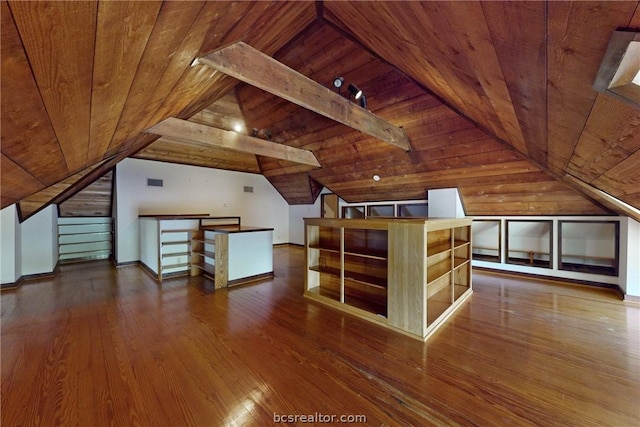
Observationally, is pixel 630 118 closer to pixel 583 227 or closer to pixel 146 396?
pixel 146 396

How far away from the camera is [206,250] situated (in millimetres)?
4941

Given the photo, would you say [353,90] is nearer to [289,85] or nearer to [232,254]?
[289,85]

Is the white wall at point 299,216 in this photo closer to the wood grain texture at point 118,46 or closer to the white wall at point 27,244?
the white wall at point 27,244

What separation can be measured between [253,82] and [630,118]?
241 cm

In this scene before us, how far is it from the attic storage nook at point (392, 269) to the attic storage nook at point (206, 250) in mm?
1379

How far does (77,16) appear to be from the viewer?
2.02ft

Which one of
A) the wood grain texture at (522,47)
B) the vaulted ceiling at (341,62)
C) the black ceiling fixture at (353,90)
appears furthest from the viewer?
the black ceiling fixture at (353,90)

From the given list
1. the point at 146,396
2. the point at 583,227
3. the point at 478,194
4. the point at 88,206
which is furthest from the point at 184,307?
the point at 583,227

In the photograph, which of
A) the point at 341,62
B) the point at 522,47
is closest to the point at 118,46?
the point at 522,47

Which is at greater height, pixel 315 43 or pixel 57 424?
pixel 315 43

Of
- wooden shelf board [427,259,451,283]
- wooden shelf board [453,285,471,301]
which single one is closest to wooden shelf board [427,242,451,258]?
wooden shelf board [427,259,451,283]

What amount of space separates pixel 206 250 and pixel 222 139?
2.30 metres

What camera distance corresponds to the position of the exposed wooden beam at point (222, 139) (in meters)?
3.38

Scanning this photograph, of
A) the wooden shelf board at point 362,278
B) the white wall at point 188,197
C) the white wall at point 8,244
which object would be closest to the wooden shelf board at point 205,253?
the white wall at point 188,197
